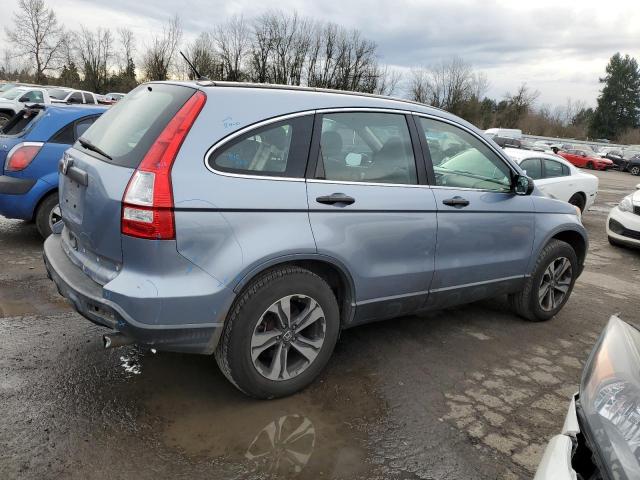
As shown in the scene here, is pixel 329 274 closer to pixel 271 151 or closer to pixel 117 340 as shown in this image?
pixel 271 151

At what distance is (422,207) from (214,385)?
5.86 feet

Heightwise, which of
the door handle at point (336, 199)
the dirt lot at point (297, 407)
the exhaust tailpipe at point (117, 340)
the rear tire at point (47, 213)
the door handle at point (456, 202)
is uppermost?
the door handle at point (336, 199)

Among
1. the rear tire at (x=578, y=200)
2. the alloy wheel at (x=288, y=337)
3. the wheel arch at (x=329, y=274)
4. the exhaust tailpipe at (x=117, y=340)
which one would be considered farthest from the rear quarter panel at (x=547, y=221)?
the rear tire at (x=578, y=200)

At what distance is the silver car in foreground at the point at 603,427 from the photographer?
154cm

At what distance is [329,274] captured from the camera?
3.29 m

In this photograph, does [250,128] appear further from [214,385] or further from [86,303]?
[214,385]

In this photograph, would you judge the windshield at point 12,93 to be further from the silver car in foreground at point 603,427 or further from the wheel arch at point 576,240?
the silver car in foreground at point 603,427

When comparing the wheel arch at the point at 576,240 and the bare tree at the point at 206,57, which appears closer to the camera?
the wheel arch at the point at 576,240

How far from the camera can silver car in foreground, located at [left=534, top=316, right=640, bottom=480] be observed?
5.07ft

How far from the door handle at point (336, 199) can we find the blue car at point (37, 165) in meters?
4.11

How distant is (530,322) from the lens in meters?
4.82

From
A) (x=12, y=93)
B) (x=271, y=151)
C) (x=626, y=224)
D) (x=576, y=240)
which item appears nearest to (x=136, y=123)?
(x=271, y=151)

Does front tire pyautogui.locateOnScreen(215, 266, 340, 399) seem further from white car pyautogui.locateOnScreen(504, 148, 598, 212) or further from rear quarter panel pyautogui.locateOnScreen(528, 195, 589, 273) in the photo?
white car pyautogui.locateOnScreen(504, 148, 598, 212)

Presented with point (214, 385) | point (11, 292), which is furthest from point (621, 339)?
point (11, 292)
